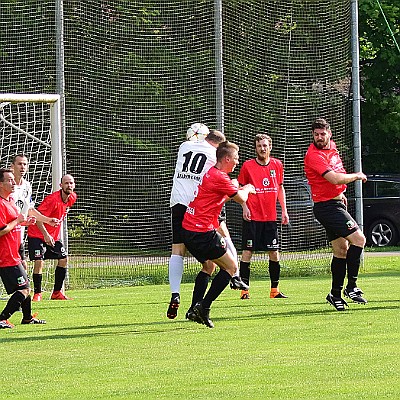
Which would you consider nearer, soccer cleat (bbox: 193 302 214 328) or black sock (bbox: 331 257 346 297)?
soccer cleat (bbox: 193 302 214 328)

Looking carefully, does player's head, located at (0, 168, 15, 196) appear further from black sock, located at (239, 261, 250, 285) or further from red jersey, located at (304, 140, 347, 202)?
black sock, located at (239, 261, 250, 285)

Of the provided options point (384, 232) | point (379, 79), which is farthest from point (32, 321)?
point (379, 79)

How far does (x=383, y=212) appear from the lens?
94.8ft

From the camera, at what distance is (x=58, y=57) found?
18.6 metres

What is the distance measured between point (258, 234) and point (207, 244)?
4.56m

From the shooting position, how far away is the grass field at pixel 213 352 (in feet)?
25.0

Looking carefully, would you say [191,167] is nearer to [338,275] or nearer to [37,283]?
[338,275]

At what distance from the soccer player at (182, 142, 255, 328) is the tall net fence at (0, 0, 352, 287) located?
8765 mm

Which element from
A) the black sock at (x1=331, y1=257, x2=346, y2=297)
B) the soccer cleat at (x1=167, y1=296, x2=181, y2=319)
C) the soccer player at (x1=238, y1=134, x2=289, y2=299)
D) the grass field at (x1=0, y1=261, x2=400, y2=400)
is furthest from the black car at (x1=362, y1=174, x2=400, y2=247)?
the soccer cleat at (x1=167, y1=296, x2=181, y2=319)

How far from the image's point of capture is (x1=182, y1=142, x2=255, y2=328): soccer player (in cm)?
1145

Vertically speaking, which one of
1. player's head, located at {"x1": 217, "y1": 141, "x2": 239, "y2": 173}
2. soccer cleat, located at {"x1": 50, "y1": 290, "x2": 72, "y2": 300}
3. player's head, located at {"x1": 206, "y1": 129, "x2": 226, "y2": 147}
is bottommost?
soccer cleat, located at {"x1": 50, "y1": 290, "x2": 72, "y2": 300}

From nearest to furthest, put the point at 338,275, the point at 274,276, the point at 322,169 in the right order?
the point at 322,169
the point at 338,275
the point at 274,276

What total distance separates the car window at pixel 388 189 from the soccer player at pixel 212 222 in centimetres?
1794

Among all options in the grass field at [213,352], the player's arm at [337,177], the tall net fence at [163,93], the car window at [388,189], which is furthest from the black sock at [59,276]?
the car window at [388,189]
